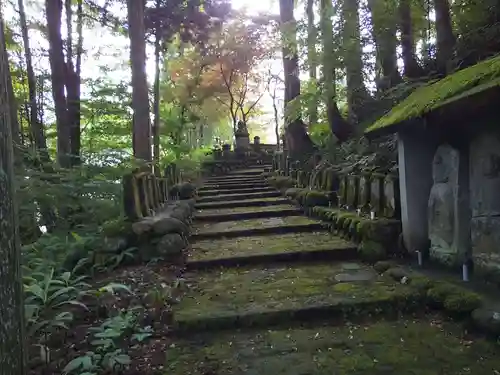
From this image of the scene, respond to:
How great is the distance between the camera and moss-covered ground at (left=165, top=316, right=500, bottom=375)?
238 cm

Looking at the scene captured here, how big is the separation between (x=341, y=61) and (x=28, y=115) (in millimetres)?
11106

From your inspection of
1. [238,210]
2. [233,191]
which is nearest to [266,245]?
[238,210]

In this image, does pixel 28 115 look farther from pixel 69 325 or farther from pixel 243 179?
pixel 69 325

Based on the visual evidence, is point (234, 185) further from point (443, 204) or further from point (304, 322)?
point (304, 322)

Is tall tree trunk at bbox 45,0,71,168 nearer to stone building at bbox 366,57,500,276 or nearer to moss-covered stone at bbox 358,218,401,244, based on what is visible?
moss-covered stone at bbox 358,218,401,244

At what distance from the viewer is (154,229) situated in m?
4.95

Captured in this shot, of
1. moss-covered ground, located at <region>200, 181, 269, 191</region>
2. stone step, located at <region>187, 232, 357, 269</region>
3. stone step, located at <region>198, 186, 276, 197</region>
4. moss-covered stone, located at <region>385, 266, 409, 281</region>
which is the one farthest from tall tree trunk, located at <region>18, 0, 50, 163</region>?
moss-covered stone, located at <region>385, 266, 409, 281</region>

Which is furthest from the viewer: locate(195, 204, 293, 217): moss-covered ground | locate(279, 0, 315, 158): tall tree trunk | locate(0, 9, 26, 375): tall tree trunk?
locate(279, 0, 315, 158): tall tree trunk

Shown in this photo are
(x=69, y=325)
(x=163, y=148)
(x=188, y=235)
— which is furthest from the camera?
(x=163, y=148)

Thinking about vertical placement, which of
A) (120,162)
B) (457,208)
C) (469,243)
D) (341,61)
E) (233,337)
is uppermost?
(341,61)

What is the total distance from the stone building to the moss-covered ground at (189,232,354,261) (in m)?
1.16

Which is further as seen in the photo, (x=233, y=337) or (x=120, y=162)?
(x=120, y=162)

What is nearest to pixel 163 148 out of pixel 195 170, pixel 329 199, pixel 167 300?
pixel 195 170

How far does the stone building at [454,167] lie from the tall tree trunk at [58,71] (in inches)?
309
